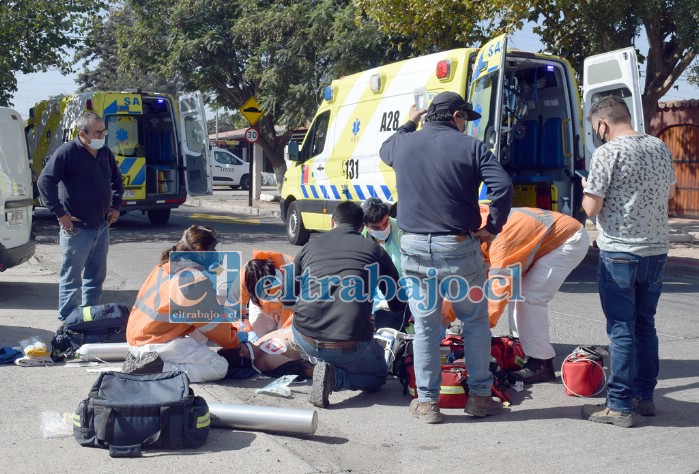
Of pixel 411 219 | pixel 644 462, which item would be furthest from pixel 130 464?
pixel 644 462

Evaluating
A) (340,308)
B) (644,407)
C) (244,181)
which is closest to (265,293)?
(340,308)

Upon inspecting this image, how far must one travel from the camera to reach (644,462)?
4410 millimetres

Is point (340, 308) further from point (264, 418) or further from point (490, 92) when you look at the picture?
point (490, 92)

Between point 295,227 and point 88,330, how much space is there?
7.84m

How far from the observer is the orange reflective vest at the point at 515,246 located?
227 inches

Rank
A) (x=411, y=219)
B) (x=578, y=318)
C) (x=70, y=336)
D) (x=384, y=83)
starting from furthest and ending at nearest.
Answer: (x=384, y=83)
(x=578, y=318)
(x=70, y=336)
(x=411, y=219)

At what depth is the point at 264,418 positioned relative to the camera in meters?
4.75

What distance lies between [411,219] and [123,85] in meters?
58.1

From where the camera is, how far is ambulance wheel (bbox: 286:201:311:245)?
46.0ft

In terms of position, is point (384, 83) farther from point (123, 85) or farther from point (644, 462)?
point (123, 85)

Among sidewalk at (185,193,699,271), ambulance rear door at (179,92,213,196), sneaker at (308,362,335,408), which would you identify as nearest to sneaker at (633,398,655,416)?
sneaker at (308,362,335,408)

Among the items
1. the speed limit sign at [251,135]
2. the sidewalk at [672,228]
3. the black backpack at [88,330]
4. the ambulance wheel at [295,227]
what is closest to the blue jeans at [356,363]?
the black backpack at [88,330]

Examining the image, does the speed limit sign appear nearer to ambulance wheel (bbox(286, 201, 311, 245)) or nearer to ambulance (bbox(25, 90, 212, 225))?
ambulance (bbox(25, 90, 212, 225))

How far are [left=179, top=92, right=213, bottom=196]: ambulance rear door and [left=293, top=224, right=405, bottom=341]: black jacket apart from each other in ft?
38.8
